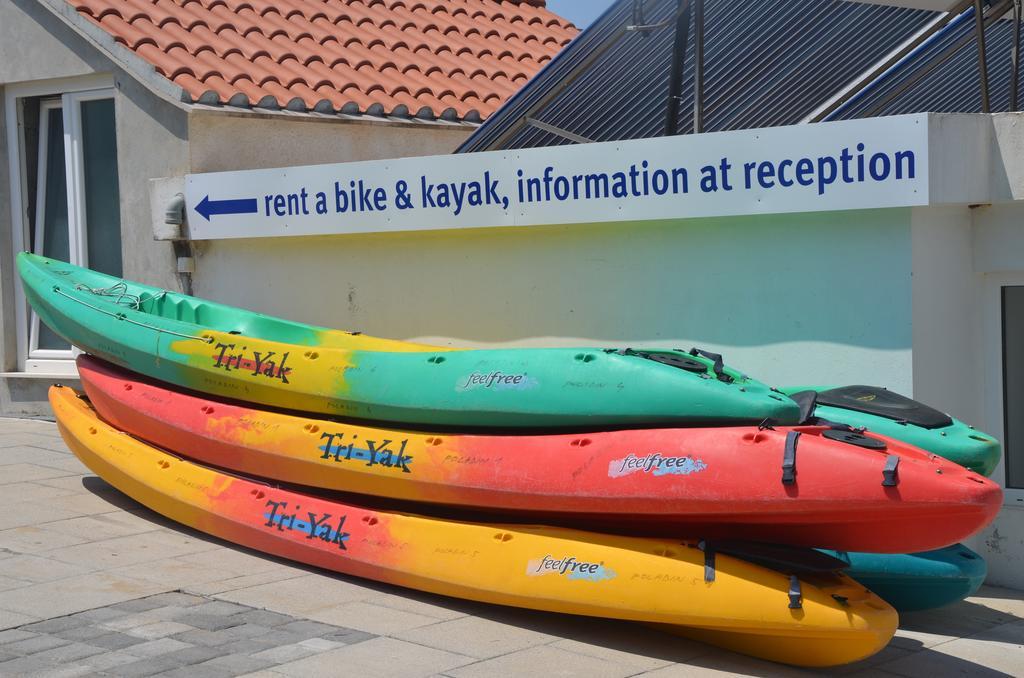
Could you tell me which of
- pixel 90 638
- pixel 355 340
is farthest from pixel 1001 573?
pixel 90 638

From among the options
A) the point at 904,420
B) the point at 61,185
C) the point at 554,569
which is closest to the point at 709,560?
the point at 554,569

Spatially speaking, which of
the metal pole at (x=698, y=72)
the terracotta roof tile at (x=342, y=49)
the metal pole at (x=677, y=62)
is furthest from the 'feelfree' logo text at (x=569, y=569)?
the terracotta roof tile at (x=342, y=49)

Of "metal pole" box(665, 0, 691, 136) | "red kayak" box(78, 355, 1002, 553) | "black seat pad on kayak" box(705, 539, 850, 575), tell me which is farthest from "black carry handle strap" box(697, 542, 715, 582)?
"metal pole" box(665, 0, 691, 136)

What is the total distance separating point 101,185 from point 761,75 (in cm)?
579

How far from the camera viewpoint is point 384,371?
683 cm

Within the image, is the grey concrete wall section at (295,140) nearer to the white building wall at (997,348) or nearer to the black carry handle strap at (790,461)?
the white building wall at (997,348)

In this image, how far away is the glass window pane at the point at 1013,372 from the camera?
23.6 ft

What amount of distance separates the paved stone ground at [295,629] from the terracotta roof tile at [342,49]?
472 centimetres

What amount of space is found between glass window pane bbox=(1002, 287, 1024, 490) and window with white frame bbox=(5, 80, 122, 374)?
7.41 meters

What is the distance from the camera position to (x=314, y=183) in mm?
9172

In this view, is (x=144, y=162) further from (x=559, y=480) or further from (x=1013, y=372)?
(x=1013, y=372)

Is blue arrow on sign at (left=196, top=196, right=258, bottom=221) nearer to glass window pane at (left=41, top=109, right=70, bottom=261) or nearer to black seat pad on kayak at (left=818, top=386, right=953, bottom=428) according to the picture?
glass window pane at (left=41, top=109, right=70, bottom=261)

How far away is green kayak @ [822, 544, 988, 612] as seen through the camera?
6.10 metres

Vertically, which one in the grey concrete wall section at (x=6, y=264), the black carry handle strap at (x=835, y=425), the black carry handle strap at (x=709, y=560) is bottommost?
the black carry handle strap at (x=709, y=560)
